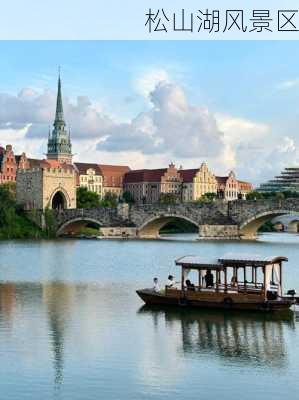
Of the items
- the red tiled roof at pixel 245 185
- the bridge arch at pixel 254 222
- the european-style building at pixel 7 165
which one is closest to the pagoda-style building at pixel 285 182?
the red tiled roof at pixel 245 185

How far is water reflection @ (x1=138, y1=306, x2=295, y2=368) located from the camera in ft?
61.8

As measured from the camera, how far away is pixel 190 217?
81.2m

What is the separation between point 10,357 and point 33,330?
3469mm

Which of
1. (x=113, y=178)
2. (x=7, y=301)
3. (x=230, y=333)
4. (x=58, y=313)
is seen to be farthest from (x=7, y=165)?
(x=230, y=333)

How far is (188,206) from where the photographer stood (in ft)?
267

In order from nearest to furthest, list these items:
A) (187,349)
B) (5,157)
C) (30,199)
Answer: (187,349), (30,199), (5,157)

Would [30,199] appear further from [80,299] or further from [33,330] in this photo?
[33,330]

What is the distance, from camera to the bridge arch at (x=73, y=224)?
85.7 m

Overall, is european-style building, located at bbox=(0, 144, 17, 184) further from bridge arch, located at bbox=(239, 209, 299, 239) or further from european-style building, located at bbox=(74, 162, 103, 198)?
bridge arch, located at bbox=(239, 209, 299, 239)

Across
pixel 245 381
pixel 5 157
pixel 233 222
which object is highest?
pixel 5 157

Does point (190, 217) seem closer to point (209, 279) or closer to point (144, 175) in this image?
point (209, 279)

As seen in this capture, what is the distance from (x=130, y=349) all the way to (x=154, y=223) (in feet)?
217

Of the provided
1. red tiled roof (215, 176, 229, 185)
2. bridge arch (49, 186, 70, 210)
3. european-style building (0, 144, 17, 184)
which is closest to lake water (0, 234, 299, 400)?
bridge arch (49, 186, 70, 210)

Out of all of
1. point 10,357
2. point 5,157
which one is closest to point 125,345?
point 10,357
